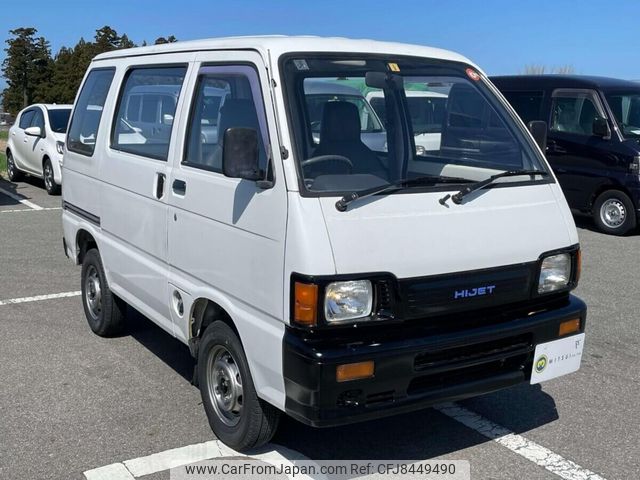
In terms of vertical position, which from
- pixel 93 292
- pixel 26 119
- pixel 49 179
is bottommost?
pixel 49 179

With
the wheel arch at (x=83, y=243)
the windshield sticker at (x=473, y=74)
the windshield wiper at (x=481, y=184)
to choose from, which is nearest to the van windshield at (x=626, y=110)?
the windshield sticker at (x=473, y=74)

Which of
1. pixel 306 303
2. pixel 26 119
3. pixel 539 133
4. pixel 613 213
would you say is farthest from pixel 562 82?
pixel 26 119

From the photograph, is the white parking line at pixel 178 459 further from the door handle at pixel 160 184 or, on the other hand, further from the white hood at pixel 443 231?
the door handle at pixel 160 184

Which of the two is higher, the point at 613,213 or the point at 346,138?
the point at 346,138

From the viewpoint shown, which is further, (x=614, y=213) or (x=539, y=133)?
(x=614, y=213)

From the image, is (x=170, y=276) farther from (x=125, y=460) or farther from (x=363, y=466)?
(x=363, y=466)

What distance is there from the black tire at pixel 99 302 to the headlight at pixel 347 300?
2.69 meters

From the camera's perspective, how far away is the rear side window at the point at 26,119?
1412 centimetres

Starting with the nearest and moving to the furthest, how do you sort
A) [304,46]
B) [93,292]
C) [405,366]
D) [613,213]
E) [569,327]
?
[405,366], [304,46], [569,327], [93,292], [613,213]

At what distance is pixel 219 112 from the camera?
3904 millimetres

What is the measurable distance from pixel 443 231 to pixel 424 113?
107cm

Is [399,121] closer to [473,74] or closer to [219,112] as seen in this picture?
[473,74]

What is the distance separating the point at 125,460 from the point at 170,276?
1046mm

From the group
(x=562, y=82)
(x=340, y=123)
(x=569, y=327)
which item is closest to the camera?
(x=569, y=327)
